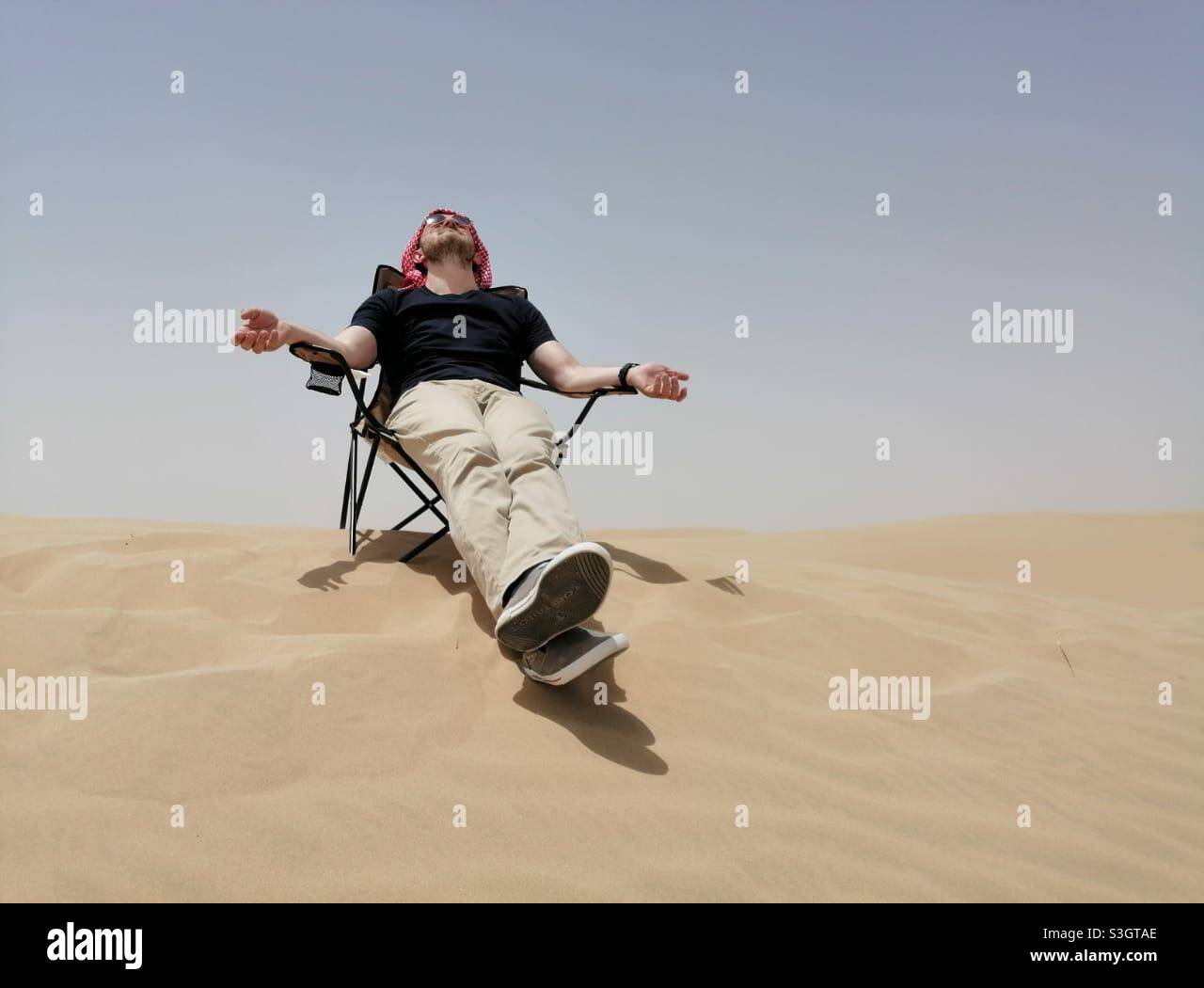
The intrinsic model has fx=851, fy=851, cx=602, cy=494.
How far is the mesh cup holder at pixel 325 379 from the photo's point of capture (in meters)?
3.38

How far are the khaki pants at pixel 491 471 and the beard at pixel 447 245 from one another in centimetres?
85

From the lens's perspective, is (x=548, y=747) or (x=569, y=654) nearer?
(x=548, y=747)

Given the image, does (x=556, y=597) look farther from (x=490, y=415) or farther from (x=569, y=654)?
(x=490, y=415)

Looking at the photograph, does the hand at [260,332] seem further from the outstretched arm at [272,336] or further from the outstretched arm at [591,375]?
the outstretched arm at [591,375]

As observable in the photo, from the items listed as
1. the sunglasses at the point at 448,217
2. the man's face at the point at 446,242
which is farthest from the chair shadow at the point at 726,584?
the sunglasses at the point at 448,217

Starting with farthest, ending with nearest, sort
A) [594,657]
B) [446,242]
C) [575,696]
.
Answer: [446,242] → [575,696] → [594,657]

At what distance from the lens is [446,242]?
4109 mm

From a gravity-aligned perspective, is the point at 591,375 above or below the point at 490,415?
above

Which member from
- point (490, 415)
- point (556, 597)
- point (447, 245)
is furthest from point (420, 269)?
point (556, 597)

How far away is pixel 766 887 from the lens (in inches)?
66.9

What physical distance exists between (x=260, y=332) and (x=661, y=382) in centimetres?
147

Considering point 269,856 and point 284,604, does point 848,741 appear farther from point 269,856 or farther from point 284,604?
point 284,604

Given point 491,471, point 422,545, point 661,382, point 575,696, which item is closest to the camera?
point 575,696
